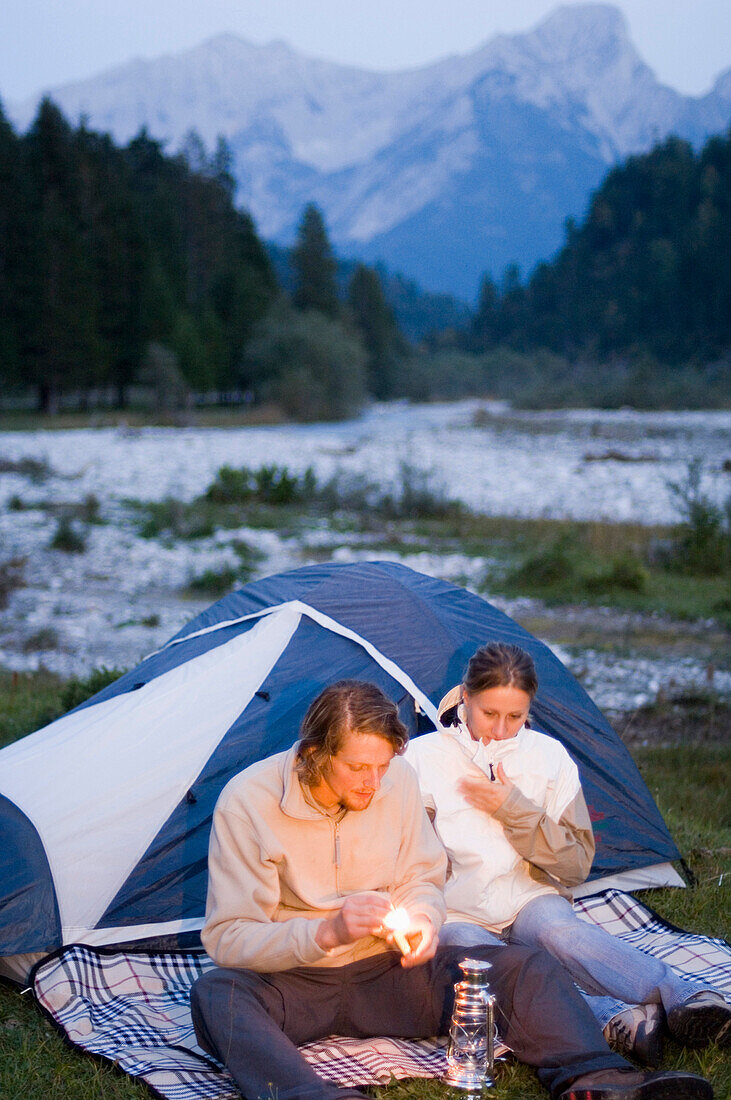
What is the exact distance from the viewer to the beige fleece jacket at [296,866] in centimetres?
296

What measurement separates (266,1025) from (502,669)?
4.06 feet

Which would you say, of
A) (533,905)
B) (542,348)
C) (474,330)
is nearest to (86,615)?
(533,905)

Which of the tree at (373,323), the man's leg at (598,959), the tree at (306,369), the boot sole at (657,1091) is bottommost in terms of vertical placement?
the boot sole at (657,1091)

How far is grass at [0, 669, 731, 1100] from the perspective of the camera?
3.13 m

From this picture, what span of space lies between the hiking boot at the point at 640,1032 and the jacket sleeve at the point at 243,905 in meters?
0.97

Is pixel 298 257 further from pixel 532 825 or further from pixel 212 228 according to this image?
pixel 532 825

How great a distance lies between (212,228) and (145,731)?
55.1 metres

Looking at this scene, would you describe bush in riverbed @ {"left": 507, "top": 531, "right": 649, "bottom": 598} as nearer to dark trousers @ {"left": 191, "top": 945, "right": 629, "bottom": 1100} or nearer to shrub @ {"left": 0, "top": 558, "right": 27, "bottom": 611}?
shrub @ {"left": 0, "top": 558, "right": 27, "bottom": 611}

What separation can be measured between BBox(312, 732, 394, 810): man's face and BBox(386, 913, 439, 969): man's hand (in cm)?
34

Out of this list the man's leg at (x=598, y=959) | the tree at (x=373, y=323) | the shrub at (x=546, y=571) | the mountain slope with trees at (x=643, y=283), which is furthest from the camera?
the mountain slope with trees at (x=643, y=283)

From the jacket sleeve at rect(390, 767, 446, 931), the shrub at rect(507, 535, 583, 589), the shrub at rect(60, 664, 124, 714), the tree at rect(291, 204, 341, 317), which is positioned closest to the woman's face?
the jacket sleeve at rect(390, 767, 446, 931)

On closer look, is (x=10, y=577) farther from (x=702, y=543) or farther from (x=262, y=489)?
(x=702, y=543)

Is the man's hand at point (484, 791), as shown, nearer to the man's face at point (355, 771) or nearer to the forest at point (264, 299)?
the man's face at point (355, 771)

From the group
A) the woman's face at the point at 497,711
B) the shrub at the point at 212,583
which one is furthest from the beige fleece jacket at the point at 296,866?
the shrub at the point at 212,583
